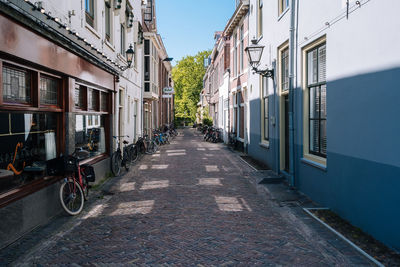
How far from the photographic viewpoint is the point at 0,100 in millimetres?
4320

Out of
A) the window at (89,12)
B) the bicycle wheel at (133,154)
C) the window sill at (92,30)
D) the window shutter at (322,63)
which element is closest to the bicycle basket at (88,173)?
the window sill at (92,30)

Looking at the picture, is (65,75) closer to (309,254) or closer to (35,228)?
(35,228)

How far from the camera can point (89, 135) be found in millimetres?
8695

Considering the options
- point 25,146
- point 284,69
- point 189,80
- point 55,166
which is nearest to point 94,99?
point 55,166

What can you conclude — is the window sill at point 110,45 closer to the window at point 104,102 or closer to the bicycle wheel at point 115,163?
the window at point 104,102

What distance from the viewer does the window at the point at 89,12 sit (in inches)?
330

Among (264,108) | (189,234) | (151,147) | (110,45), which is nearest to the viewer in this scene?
(189,234)

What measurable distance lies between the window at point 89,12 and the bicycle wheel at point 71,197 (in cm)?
428

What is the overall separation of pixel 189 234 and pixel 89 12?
20.8 ft

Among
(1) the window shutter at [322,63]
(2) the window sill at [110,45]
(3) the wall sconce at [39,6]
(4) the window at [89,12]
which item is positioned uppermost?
Answer: (4) the window at [89,12]

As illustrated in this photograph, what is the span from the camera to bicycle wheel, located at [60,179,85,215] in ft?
18.9

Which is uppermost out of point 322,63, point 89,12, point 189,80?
point 189,80

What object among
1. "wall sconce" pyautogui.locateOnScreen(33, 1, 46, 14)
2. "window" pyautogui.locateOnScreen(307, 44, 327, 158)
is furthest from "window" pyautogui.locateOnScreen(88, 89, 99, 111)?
"window" pyautogui.locateOnScreen(307, 44, 327, 158)

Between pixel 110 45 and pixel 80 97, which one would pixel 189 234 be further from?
pixel 110 45
